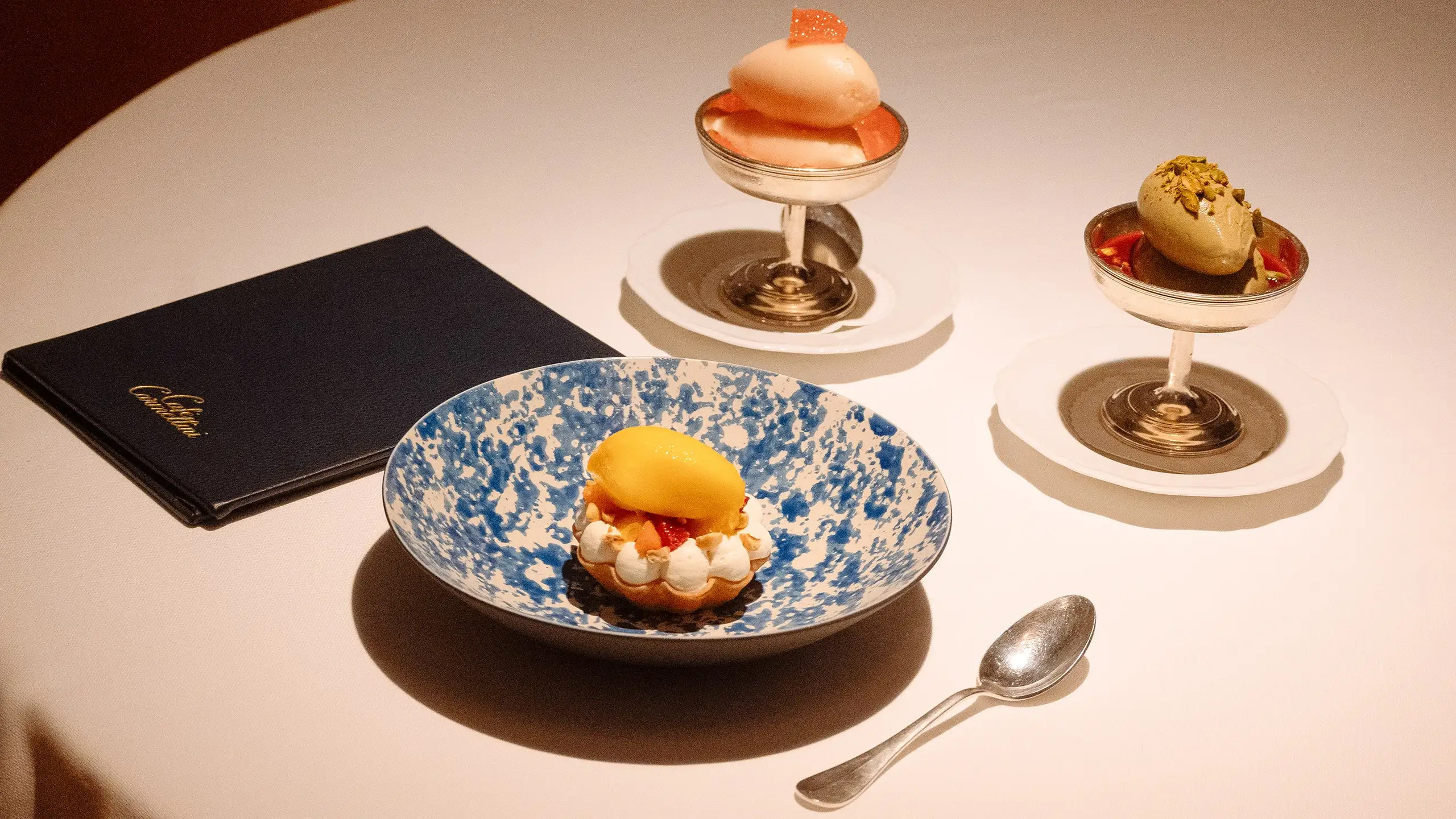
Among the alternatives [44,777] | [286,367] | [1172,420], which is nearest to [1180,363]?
[1172,420]

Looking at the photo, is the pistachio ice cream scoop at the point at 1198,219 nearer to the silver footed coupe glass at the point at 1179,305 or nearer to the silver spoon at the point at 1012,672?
the silver footed coupe glass at the point at 1179,305

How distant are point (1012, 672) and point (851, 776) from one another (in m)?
0.14

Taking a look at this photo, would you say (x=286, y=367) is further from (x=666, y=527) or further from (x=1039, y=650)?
(x=1039, y=650)

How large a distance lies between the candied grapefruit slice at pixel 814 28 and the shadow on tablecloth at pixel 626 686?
21.6 inches

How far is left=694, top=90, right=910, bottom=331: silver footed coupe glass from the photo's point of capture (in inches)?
45.4

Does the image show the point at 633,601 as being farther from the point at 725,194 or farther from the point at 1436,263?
the point at 1436,263

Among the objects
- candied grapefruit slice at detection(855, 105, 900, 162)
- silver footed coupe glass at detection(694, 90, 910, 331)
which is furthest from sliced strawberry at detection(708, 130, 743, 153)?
candied grapefruit slice at detection(855, 105, 900, 162)

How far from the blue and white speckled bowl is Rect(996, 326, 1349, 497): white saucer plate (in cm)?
17

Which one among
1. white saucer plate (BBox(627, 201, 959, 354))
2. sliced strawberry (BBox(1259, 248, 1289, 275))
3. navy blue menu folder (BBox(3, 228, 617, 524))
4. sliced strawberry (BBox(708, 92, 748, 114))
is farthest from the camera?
sliced strawberry (BBox(708, 92, 748, 114))

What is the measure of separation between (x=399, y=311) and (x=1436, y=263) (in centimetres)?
98

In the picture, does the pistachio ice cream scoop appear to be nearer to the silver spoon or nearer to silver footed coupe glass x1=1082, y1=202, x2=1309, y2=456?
silver footed coupe glass x1=1082, y1=202, x2=1309, y2=456

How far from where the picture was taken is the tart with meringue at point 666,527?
30.6 inches


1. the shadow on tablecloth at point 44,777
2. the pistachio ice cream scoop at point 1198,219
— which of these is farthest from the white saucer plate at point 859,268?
the shadow on tablecloth at point 44,777

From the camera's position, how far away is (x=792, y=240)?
4.13 ft
